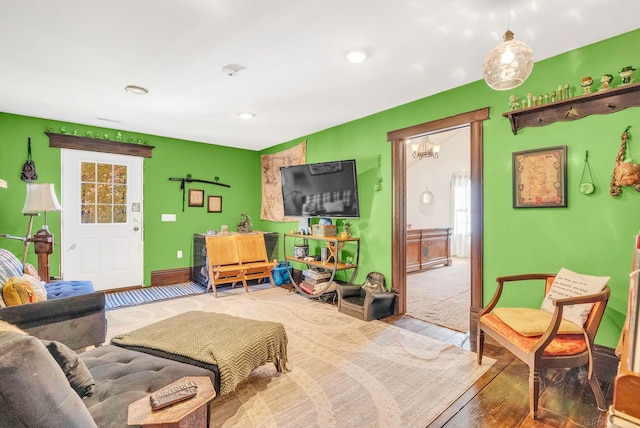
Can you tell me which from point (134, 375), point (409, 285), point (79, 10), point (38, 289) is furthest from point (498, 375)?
point (79, 10)

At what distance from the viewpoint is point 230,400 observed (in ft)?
6.60

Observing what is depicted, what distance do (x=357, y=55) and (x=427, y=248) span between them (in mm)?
4675

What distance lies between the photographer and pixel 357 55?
2.42 meters

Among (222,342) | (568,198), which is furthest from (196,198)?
(568,198)

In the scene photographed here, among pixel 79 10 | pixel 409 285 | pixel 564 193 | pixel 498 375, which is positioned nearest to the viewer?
pixel 79 10

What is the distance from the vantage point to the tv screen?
391 centimetres

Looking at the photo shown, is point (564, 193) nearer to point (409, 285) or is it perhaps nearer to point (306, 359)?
point (306, 359)

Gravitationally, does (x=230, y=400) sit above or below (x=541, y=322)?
below

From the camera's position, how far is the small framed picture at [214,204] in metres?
5.57

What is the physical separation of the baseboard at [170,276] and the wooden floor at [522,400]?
456 centimetres

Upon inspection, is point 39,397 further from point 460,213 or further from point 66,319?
point 460,213

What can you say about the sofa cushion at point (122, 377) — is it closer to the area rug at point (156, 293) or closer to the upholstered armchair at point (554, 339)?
the upholstered armchair at point (554, 339)

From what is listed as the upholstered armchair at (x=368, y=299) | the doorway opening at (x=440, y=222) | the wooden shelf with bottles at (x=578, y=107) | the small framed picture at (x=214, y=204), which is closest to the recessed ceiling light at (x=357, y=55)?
the wooden shelf with bottles at (x=578, y=107)

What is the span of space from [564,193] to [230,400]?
2.84 metres
